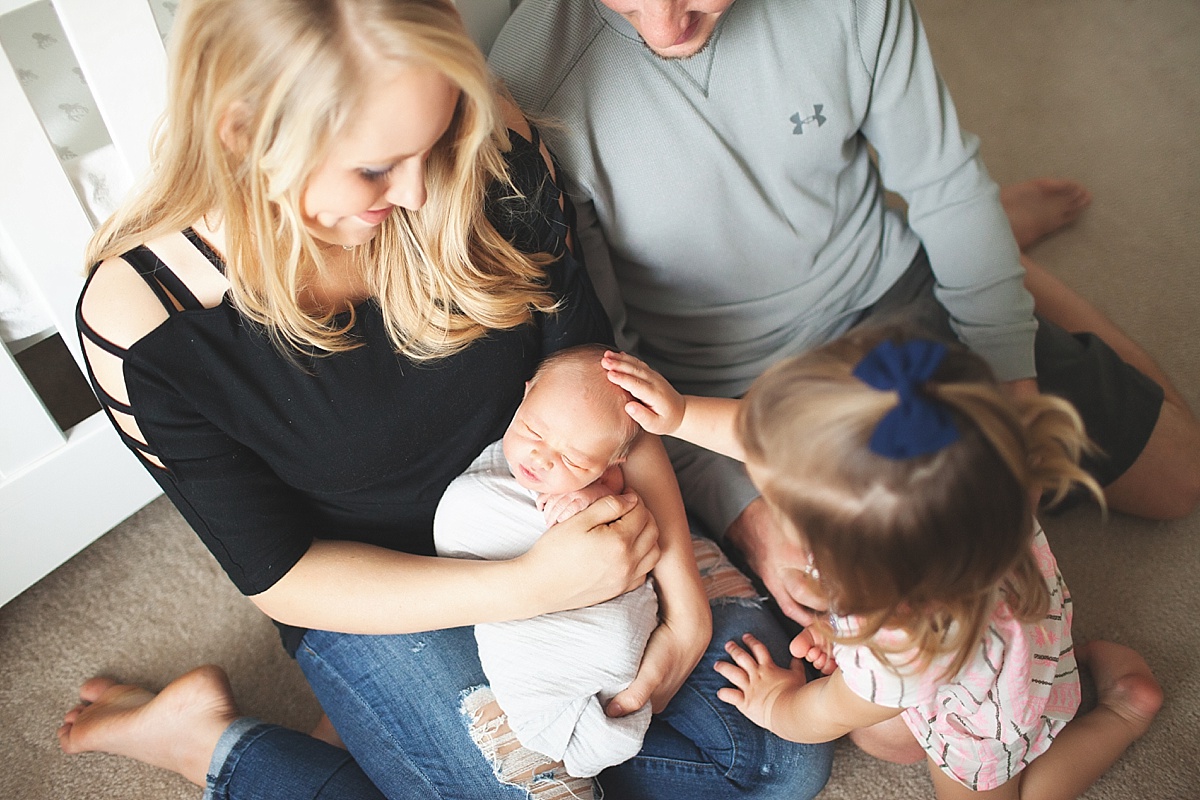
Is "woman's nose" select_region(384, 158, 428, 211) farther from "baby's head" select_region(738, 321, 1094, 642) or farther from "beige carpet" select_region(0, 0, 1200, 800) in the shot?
"beige carpet" select_region(0, 0, 1200, 800)

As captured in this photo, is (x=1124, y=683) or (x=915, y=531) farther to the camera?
(x=1124, y=683)

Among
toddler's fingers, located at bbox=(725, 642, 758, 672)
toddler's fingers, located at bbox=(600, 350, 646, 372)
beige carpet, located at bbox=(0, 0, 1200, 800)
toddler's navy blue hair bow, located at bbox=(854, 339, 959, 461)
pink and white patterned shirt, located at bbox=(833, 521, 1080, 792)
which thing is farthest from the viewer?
beige carpet, located at bbox=(0, 0, 1200, 800)

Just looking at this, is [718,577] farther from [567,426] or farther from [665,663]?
[567,426]

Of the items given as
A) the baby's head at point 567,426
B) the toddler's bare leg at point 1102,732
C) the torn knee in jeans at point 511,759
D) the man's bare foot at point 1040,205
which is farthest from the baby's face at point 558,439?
the man's bare foot at point 1040,205

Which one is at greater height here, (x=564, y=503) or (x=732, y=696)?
(x=564, y=503)

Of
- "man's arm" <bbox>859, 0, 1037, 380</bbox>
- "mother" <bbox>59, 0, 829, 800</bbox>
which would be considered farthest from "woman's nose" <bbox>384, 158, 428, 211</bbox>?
"man's arm" <bbox>859, 0, 1037, 380</bbox>

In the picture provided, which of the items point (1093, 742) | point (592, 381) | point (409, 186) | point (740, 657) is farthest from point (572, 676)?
point (1093, 742)

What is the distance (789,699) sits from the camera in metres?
1.09

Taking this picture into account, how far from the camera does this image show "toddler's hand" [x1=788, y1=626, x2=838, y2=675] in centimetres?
112

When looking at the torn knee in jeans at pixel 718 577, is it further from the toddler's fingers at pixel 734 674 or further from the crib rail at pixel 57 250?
the crib rail at pixel 57 250

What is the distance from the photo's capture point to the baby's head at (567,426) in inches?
41.3

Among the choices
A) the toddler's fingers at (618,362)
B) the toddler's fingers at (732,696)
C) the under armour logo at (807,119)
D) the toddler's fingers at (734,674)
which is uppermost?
the under armour logo at (807,119)

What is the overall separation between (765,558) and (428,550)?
17.0 inches

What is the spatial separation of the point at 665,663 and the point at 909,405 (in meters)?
0.52
